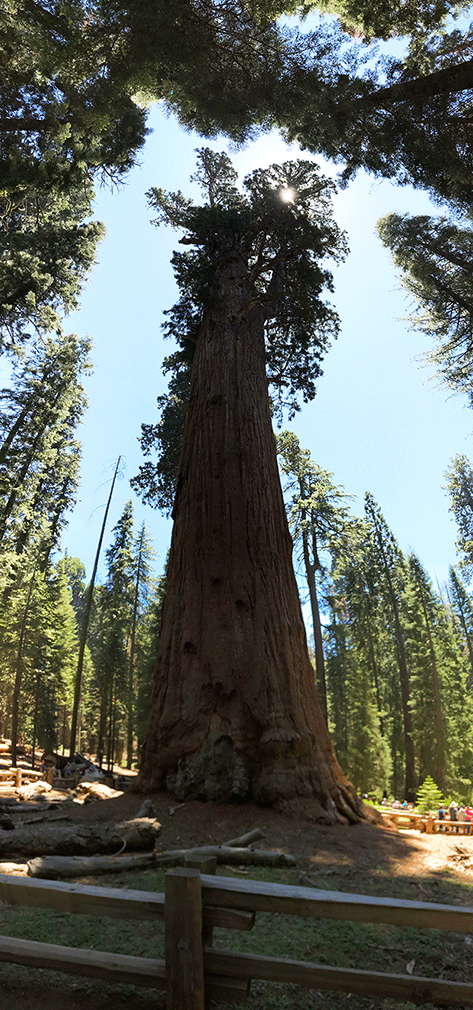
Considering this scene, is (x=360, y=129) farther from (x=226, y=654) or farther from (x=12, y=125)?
(x=226, y=654)

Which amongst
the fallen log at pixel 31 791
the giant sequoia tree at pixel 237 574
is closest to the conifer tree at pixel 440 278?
the giant sequoia tree at pixel 237 574

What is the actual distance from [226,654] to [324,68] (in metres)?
10.1

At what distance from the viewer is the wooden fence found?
8.11 ft

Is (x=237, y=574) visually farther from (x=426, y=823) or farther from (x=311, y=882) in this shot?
(x=426, y=823)

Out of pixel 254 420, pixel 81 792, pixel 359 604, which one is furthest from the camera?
pixel 359 604

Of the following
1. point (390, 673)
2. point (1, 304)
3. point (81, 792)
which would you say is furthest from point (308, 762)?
point (390, 673)

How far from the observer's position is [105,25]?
813 centimetres

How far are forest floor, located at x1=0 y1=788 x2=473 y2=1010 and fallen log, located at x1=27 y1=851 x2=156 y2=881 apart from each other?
80 millimetres

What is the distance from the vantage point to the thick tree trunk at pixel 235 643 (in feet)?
22.1

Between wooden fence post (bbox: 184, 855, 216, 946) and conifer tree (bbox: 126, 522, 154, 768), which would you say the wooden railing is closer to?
wooden fence post (bbox: 184, 855, 216, 946)

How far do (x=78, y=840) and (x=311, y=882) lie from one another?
2.27 m

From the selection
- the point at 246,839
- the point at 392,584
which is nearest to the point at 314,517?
the point at 392,584

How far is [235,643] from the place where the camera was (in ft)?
24.4

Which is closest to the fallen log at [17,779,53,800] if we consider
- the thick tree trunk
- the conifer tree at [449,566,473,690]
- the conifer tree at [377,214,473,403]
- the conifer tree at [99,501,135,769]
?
the thick tree trunk
